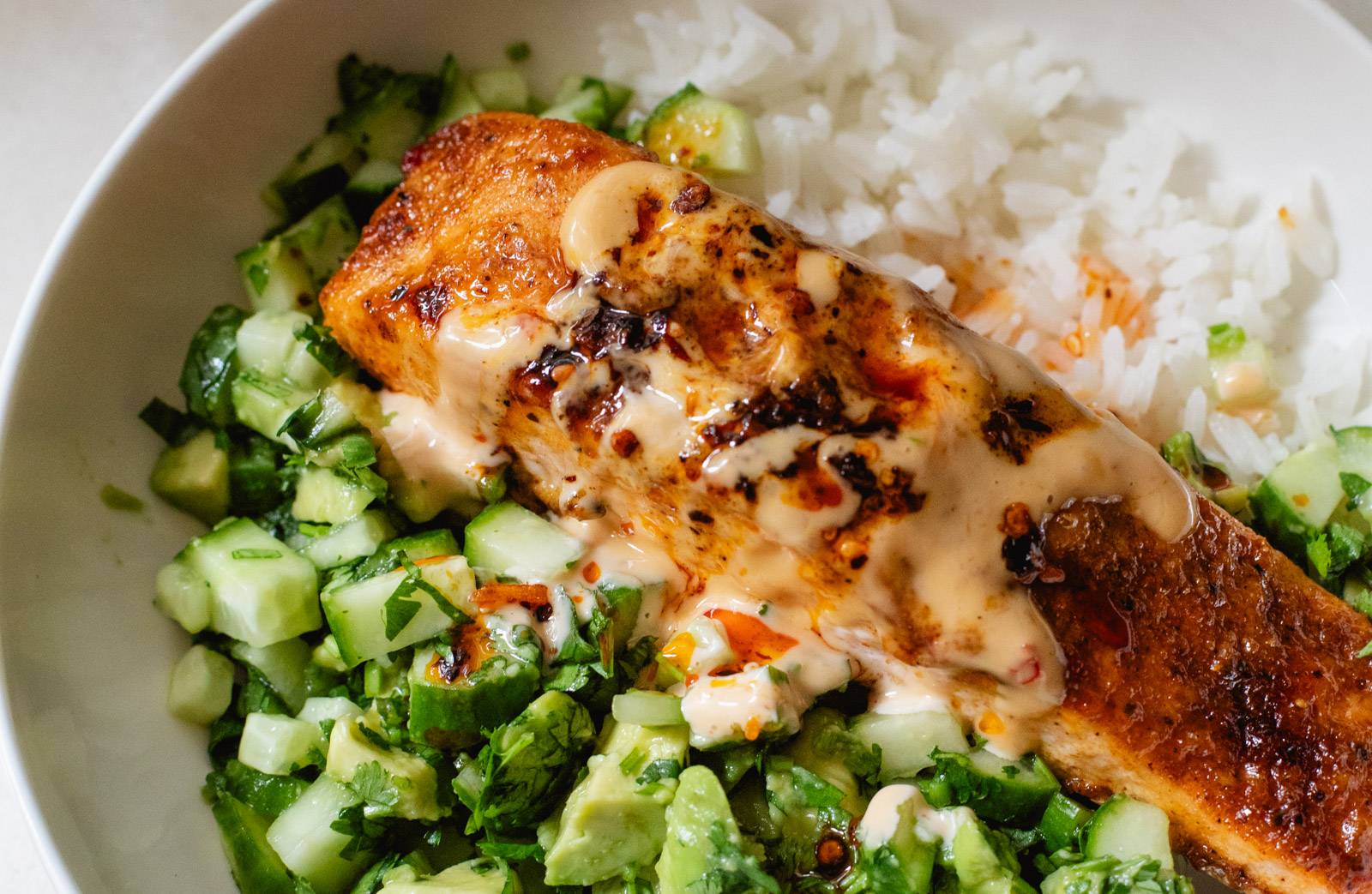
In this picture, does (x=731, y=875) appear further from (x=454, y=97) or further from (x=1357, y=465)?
(x=454, y=97)

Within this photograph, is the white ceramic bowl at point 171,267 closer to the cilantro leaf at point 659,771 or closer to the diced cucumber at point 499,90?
the diced cucumber at point 499,90

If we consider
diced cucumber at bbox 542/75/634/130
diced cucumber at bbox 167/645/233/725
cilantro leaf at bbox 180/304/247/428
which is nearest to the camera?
diced cucumber at bbox 167/645/233/725

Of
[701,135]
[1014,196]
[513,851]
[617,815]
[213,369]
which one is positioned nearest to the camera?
[617,815]

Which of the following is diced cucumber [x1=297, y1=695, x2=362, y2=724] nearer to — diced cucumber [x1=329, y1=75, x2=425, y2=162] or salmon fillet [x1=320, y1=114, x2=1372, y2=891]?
salmon fillet [x1=320, y1=114, x2=1372, y2=891]

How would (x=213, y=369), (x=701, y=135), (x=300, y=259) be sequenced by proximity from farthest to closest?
(x=701, y=135) < (x=300, y=259) < (x=213, y=369)

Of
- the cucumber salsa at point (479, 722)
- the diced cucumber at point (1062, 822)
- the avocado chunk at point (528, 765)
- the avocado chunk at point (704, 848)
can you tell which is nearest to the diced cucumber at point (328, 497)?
the cucumber salsa at point (479, 722)

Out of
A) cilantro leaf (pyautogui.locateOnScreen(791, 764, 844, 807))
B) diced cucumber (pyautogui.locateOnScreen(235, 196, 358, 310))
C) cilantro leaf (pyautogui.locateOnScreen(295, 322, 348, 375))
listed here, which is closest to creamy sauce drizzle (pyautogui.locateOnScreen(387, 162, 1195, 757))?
cilantro leaf (pyautogui.locateOnScreen(791, 764, 844, 807))

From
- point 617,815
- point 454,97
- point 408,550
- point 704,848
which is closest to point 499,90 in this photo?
point 454,97
